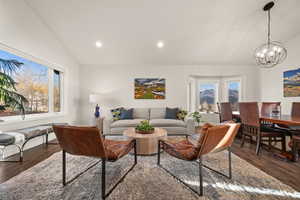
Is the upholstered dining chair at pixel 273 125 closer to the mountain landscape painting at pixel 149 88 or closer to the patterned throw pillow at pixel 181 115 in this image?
the patterned throw pillow at pixel 181 115

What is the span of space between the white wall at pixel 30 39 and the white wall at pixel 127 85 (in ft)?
2.22

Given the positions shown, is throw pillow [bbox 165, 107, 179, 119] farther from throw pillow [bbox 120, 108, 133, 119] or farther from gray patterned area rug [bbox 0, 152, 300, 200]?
gray patterned area rug [bbox 0, 152, 300, 200]

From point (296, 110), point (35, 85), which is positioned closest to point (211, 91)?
point (296, 110)

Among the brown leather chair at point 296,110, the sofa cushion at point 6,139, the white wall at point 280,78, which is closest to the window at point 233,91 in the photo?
the white wall at point 280,78

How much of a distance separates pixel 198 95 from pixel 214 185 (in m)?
4.21

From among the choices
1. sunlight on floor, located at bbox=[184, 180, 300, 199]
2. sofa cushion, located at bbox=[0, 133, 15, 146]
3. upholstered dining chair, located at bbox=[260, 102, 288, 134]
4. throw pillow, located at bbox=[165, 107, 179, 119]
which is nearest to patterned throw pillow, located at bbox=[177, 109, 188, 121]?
throw pillow, located at bbox=[165, 107, 179, 119]

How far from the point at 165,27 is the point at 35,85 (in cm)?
359

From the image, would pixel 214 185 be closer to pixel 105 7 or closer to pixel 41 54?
pixel 105 7

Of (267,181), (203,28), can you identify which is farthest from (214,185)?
(203,28)

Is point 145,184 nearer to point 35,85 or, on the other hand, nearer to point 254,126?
point 254,126

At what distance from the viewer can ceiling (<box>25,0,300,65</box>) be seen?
295 centimetres

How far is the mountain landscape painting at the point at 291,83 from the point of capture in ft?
13.1

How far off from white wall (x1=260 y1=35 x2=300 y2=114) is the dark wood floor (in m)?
2.62

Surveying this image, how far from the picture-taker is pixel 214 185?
65.8 inches
